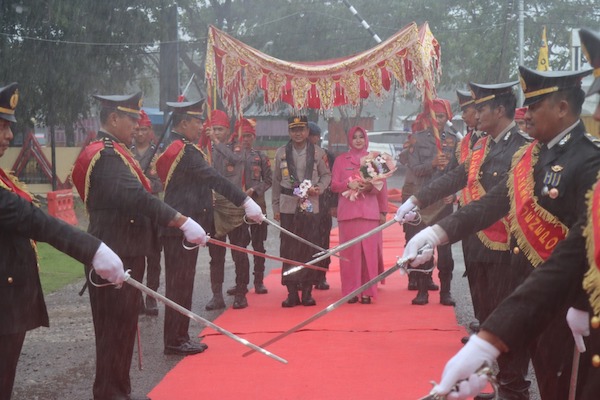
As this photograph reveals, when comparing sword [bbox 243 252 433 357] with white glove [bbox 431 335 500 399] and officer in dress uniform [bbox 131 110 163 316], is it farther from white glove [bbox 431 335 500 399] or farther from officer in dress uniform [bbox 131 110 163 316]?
officer in dress uniform [bbox 131 110 163 316]

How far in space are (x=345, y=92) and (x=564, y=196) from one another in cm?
567

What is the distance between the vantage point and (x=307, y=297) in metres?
8.23

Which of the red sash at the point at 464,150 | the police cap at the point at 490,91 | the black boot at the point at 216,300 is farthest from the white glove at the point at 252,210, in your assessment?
the black boot at the point at 216,300

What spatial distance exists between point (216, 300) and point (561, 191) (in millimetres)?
5221

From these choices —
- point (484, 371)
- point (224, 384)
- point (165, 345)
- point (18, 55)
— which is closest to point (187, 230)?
point (224, 384)

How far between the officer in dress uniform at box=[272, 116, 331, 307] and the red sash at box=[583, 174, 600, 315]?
19.1 feet

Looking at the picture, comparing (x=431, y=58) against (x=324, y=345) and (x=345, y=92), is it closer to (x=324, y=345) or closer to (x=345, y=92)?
(x=345, y=92)

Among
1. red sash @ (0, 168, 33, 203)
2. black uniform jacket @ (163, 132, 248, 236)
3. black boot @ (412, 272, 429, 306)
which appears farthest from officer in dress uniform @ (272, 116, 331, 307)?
red sash @ (0, 168, 33, 203)

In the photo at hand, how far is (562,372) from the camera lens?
329 cm

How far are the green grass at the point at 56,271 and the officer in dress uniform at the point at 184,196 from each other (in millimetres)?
3315

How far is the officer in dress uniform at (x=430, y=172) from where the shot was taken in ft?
26.3

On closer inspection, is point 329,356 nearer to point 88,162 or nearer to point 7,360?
point 88,162

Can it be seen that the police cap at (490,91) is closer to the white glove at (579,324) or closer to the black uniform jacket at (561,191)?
the black uniform jacket at (561,191)

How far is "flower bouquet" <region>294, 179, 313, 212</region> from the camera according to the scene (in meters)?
8.23
